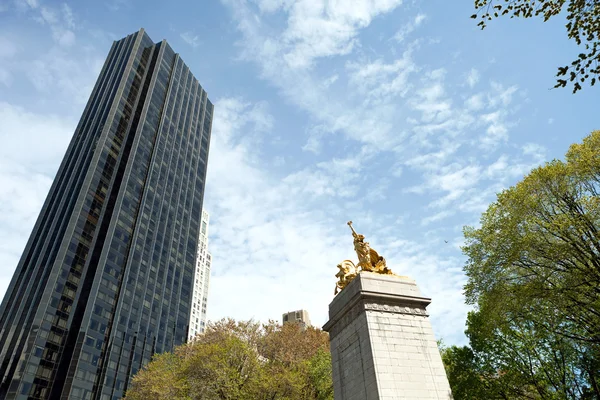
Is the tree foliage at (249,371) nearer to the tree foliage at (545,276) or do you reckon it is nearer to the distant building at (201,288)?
the tree foliage at (545,276)

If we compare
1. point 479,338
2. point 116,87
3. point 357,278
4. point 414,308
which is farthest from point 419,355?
point 116,87

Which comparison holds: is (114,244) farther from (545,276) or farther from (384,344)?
(545,276)

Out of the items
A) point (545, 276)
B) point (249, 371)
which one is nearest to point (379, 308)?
point (545, 276)

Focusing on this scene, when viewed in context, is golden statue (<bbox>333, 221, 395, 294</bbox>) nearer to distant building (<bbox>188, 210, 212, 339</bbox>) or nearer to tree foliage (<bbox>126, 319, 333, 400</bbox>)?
tree foliage (<bbox>126, 319, 333, 400</bbox>)

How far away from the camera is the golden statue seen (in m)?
20.1

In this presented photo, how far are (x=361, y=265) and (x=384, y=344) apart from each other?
466 centimetres

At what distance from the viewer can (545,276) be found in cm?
2006

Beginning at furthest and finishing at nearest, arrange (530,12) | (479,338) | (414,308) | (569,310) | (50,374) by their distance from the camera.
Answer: (50,374), (479,338), (569,310), (414,308), (530,12)

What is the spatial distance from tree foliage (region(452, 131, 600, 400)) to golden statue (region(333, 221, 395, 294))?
646cm

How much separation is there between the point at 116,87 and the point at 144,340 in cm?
6022

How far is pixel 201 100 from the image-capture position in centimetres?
12650

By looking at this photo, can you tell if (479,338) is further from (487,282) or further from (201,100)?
(201,100)

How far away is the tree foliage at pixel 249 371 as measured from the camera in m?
29.8

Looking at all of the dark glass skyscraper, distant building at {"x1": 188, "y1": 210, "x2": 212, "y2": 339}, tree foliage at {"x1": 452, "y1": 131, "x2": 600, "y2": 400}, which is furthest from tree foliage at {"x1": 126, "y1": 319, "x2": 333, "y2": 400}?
distant building at {"x1": 188, "y1": 210, "x2": 212, "y2": 339}
